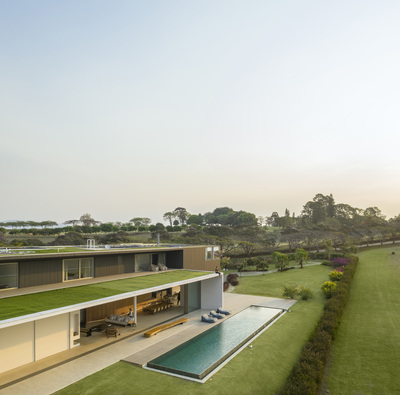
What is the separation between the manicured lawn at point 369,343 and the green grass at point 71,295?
9097 mm

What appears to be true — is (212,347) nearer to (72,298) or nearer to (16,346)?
(72,298)

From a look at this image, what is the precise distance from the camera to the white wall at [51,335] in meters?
12.1

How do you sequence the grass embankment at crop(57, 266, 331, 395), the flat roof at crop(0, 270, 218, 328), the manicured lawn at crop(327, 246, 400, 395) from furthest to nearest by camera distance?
the manicured lawn at crop(327, 246, 400, 395), the grass embankment at crop(57, 266, 331, 395), the flat roof at crop(0, 270, 218, 328)

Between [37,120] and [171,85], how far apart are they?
13331 mm

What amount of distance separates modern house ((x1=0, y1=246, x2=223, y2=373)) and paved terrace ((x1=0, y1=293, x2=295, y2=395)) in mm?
724

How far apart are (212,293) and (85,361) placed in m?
10.8

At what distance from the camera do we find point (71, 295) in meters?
12.5

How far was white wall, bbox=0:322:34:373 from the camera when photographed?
10.9 metres

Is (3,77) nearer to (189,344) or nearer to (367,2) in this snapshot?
(189,344)

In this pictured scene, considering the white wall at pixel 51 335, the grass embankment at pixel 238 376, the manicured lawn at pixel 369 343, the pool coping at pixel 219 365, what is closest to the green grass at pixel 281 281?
the manicured lawn at pixel 369 343

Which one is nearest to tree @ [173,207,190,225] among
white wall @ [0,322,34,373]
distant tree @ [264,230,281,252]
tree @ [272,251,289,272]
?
distant tree @ [264,230,281,252]

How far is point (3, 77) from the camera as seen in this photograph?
23.5 metres

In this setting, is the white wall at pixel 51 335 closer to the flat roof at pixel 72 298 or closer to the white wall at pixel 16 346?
the white wall at pixel 16 346

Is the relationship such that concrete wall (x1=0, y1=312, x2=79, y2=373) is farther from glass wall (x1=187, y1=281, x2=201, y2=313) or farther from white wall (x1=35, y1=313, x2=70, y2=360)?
glass wall (x1=187, y1=281, x2=201, y2=313)
